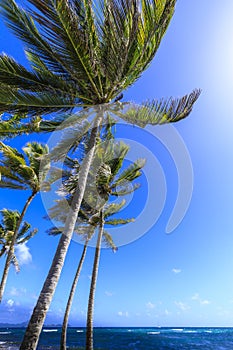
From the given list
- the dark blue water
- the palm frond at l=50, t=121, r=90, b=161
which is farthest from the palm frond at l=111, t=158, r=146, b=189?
the dark blue water

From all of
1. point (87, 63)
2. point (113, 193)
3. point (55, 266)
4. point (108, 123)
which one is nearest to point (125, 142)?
point (113, 193)

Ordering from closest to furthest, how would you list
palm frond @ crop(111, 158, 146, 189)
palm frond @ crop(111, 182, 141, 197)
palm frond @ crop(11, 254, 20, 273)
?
palm frond @ crop(111, 158, 146, 189) < palm frond @ crop(111, 182, 141, 197) < palm frond @ crop(11, 254, 20, 273)

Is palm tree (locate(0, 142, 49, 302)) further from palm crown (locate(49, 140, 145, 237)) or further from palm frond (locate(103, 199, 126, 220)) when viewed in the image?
palm frond (locate(103, 199, 126, 220))

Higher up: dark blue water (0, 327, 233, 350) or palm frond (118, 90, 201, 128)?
palm frond (118, 90, 201, 128)

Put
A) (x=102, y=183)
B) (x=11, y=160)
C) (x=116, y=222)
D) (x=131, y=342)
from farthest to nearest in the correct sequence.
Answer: (x=131, y=342)
(x=116, y=222)
(x=11, y=160)
(x=102, y=183)

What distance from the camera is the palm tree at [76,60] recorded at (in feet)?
18.3

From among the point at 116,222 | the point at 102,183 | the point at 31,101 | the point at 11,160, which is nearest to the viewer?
the point at 31,101

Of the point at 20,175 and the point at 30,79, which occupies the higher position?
the point at 20,175

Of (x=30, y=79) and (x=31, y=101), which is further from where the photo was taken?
(x=30, y=79)

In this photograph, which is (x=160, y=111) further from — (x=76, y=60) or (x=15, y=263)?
(x=15, y=263)

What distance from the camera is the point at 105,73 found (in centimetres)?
682

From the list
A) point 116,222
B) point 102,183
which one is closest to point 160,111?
point 102,183

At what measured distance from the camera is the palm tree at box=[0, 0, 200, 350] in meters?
5.57

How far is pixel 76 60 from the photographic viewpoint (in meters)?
6.39
